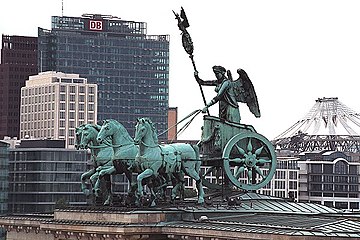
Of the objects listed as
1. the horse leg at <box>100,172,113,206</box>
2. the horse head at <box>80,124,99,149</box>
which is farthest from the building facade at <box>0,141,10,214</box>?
the horse leg at <box>100,172,113,206</box>

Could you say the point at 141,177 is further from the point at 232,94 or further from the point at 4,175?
the point at 4,175

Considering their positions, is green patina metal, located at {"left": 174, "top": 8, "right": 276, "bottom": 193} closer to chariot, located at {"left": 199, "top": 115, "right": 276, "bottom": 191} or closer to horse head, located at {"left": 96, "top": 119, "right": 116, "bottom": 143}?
chariot, located at {"left": 199, "top": 115, "right": 276, "bottom": 191}

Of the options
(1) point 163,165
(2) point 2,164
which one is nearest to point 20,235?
(1) point 163,165

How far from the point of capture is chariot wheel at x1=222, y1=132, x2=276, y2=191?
70.6 m

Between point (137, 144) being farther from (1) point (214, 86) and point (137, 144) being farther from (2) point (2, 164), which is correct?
(2) point (2, 164)

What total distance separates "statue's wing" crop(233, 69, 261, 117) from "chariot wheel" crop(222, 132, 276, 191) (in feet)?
8.09

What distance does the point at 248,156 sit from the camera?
7112 cm

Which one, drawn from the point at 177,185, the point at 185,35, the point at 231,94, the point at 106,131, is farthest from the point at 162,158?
the point at 185,35

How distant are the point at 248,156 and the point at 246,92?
4449mm

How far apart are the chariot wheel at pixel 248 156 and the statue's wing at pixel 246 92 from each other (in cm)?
247

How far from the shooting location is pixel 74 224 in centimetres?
6538

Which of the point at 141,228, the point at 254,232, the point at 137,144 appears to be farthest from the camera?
the point at 137,144

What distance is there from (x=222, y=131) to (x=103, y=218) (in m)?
10.8

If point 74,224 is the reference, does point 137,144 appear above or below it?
above
